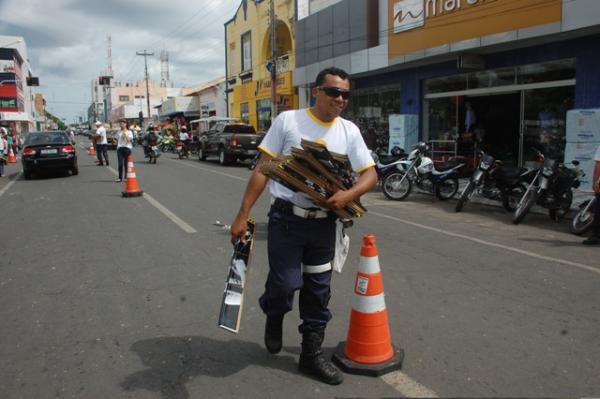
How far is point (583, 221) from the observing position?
7.84 metres

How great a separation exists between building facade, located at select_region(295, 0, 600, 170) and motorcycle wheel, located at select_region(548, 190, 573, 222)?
7.28 feet

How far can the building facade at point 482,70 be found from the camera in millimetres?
12336

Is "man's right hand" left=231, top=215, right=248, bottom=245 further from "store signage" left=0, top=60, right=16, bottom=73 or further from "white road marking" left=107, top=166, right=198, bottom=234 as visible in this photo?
"store signage" left=0, top=60, right=16, bottom=73

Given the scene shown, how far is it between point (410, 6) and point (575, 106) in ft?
22.1

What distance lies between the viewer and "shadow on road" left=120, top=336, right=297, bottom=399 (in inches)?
129

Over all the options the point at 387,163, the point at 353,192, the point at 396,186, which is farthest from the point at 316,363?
the point at 387,163

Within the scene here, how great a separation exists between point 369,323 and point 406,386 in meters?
0.44

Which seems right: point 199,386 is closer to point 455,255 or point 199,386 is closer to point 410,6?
point 455,255

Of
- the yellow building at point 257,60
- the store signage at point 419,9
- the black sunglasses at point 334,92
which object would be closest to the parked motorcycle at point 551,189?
the black sunglasses at point 334,92

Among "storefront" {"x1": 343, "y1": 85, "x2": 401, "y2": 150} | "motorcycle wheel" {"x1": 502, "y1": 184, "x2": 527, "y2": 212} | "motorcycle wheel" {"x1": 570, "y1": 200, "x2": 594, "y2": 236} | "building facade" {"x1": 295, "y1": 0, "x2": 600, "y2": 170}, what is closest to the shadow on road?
"motorcycle wheel" {"x1": 570, "y1": 200, "x2": 594, "y2": 236}

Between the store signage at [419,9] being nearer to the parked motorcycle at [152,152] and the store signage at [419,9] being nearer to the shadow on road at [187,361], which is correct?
the parked motorcycle at [152,152]

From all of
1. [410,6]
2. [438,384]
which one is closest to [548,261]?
[438,384]

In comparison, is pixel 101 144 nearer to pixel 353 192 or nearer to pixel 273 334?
pixel 273 334

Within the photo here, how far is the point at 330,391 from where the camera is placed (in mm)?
3141
